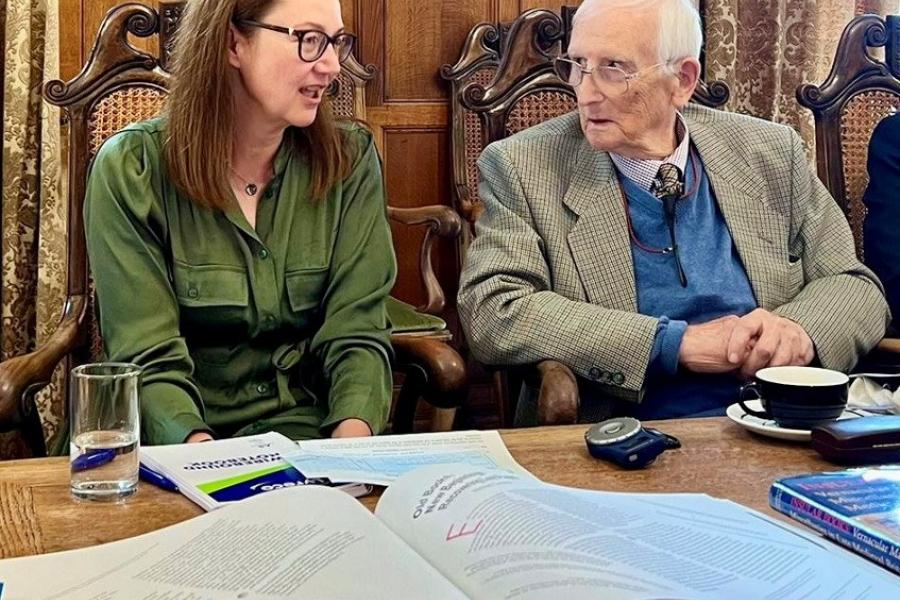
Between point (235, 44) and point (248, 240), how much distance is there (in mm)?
312

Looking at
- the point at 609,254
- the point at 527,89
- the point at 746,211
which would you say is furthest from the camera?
the point at 527,89

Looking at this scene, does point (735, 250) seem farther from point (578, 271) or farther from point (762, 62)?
point (762, 62)

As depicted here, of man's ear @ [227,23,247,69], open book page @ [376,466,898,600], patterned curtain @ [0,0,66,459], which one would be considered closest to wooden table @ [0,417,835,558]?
open book page @ [376,466,898,600]

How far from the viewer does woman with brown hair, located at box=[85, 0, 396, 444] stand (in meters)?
1.62

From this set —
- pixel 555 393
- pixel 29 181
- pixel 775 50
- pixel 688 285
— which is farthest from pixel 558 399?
pixel 775 50

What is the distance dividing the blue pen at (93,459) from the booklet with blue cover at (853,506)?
627 mm

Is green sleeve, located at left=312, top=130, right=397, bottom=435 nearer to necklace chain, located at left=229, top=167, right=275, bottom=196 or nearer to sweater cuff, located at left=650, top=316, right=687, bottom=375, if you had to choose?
necklace chain, located at left=229, top=167, right=275, bottom=196

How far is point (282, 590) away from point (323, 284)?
3.31 ft

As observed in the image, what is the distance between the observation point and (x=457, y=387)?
1665mm

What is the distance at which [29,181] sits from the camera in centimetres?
270

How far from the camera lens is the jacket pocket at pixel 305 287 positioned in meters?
1.72

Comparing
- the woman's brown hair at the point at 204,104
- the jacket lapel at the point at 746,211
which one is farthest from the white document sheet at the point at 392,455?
the jacket lapel at the point at 746,211

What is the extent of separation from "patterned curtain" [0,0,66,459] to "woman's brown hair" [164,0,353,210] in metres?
1.05

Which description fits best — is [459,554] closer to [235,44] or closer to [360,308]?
[360,308]
